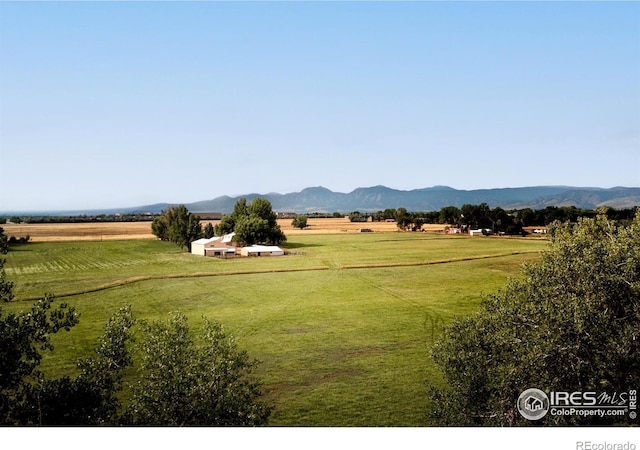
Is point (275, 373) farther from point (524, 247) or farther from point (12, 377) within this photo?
point (524, 247)

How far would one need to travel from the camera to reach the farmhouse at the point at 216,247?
457 inches

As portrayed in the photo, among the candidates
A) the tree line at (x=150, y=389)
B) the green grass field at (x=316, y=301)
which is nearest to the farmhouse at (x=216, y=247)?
the green grass field at (x=316, y=301)

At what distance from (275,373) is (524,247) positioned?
5.68 m

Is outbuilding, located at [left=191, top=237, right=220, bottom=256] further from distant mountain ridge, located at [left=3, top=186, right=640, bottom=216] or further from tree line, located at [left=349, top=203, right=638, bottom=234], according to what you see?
tree line, located at [left=349, top=203, right=638, bottom=234]

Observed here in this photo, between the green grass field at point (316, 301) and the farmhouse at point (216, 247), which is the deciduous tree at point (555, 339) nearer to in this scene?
the green grass field at point (316, 301)

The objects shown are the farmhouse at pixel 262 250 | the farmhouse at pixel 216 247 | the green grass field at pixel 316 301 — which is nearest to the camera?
the green grass field at pixel 316 301

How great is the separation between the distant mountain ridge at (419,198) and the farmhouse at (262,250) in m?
5.86

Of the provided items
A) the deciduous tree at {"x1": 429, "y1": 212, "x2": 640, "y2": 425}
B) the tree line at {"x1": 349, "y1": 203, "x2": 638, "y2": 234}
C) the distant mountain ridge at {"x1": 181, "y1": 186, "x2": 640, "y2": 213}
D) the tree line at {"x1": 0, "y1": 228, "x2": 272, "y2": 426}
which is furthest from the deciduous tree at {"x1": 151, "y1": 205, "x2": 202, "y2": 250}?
Result: the deciduous tree at {"x1": 429, "y1": 212, "x2": 640, "y2": 425}

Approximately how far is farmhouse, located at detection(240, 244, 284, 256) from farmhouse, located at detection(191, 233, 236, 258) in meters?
0.80

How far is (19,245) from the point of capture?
7.83 meters

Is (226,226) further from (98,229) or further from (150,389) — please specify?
(150,389)

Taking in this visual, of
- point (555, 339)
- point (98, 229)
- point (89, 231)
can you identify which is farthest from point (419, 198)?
point (89, 231)

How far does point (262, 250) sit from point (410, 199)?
8108 mm
